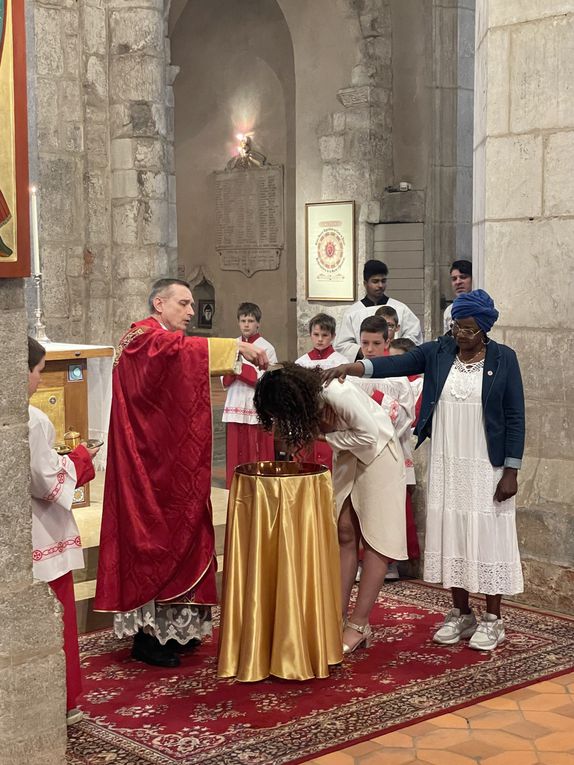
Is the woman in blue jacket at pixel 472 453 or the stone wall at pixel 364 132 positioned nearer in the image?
the woman in blue jacket at pixel 472 453

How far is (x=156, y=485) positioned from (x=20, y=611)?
1454 mm

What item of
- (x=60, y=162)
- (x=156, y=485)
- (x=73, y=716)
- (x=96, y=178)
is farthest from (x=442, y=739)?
(x=96, y=178)

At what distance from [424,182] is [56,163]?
459 cm

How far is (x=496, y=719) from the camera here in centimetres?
415

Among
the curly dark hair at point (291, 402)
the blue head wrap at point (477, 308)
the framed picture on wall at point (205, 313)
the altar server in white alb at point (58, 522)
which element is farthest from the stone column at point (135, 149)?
the framed picture on wall at point (205, 313)

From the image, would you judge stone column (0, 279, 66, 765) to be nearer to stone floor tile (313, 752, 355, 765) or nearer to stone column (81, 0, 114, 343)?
stone floor tile (313, 752, 355, 765)

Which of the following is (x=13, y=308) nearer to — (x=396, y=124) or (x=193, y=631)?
(x=193, y=631)

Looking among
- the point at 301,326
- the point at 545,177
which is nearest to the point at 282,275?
the point at 301,326

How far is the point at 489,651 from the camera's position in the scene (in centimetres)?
491

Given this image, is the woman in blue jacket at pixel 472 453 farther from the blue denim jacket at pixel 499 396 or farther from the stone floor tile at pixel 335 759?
the stone floor tile at pixel 335 759

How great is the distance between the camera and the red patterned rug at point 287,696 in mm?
3883

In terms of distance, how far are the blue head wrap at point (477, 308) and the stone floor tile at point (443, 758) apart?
1808 mm

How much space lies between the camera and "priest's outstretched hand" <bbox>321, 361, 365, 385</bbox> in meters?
4.56

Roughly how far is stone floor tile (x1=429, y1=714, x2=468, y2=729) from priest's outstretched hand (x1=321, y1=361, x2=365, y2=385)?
4.43 feet
